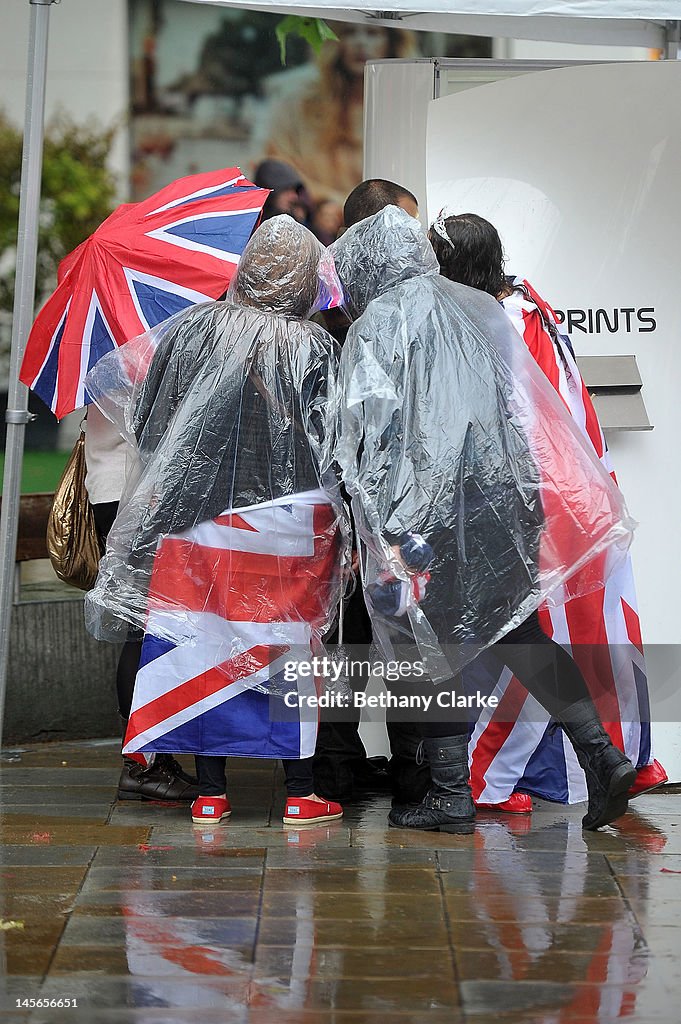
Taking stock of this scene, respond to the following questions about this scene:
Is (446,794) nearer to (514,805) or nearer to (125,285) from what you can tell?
(514,805)

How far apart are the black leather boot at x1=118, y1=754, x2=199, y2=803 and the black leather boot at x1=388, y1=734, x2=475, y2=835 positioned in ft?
2.38

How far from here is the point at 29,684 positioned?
5.32 m

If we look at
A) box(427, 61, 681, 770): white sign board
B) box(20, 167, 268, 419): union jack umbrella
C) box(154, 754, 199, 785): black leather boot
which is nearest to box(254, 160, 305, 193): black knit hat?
box(427, 61, 681, 770): white sign board

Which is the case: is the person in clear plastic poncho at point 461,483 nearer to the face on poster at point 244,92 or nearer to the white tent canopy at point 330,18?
the white tent canopy at point 330,18

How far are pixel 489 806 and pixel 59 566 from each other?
4.89ft

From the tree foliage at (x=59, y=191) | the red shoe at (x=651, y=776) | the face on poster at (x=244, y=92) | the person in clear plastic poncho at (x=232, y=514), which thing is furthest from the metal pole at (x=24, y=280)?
the face on poster at (x=244, y=92)

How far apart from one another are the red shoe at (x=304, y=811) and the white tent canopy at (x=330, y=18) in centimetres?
103

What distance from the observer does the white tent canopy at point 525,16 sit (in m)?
3.91

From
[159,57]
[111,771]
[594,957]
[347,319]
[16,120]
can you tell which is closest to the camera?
[594,957]

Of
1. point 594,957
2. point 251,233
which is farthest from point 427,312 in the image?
point 594,957

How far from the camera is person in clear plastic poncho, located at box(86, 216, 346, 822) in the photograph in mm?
3834

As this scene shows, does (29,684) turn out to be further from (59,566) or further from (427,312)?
(427,312)

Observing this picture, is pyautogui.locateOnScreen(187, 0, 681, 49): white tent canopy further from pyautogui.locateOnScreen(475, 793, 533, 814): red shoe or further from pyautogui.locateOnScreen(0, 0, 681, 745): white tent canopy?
pyautogui.locateOnScreen(475, 793, 533, 814): red shoe

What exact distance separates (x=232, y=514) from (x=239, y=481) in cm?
9
